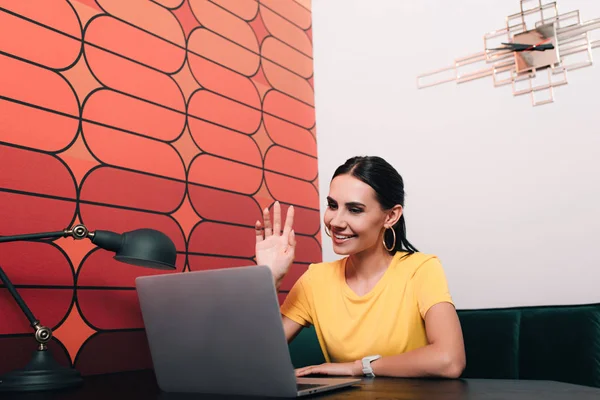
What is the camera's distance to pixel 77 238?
1238 millimetres

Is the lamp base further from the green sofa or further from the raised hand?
the green sofa

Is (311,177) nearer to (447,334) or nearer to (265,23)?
(265,23)

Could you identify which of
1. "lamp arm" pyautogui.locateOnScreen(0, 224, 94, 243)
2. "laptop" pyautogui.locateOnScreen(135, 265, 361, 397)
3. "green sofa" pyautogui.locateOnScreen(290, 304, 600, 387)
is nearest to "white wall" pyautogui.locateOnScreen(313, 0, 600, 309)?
"green sofa" pyautogui.locateOnScreen(290, 304, 600, 387)

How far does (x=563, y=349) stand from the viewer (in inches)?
59.0

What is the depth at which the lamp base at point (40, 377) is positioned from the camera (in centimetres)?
113

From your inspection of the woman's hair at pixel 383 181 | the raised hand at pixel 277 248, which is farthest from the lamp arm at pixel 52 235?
the woman's hair at pixel 383 181

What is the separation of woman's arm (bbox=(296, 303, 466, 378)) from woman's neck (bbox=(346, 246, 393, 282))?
1.06 feet

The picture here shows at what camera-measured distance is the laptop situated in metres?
0.89

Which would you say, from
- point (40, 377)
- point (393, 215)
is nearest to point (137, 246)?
point (40, 377)

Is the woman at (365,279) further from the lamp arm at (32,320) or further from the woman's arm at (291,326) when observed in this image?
the lamp arm at (32,320)

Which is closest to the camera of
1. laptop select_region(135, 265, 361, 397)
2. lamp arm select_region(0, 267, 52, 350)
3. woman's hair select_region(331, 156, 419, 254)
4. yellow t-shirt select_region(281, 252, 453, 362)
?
laptop select_region(135, 265, 361, 397)

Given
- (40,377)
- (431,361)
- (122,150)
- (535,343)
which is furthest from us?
(122,150)

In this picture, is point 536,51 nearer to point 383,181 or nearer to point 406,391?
point 383,181

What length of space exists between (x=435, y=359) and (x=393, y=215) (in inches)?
22.1
